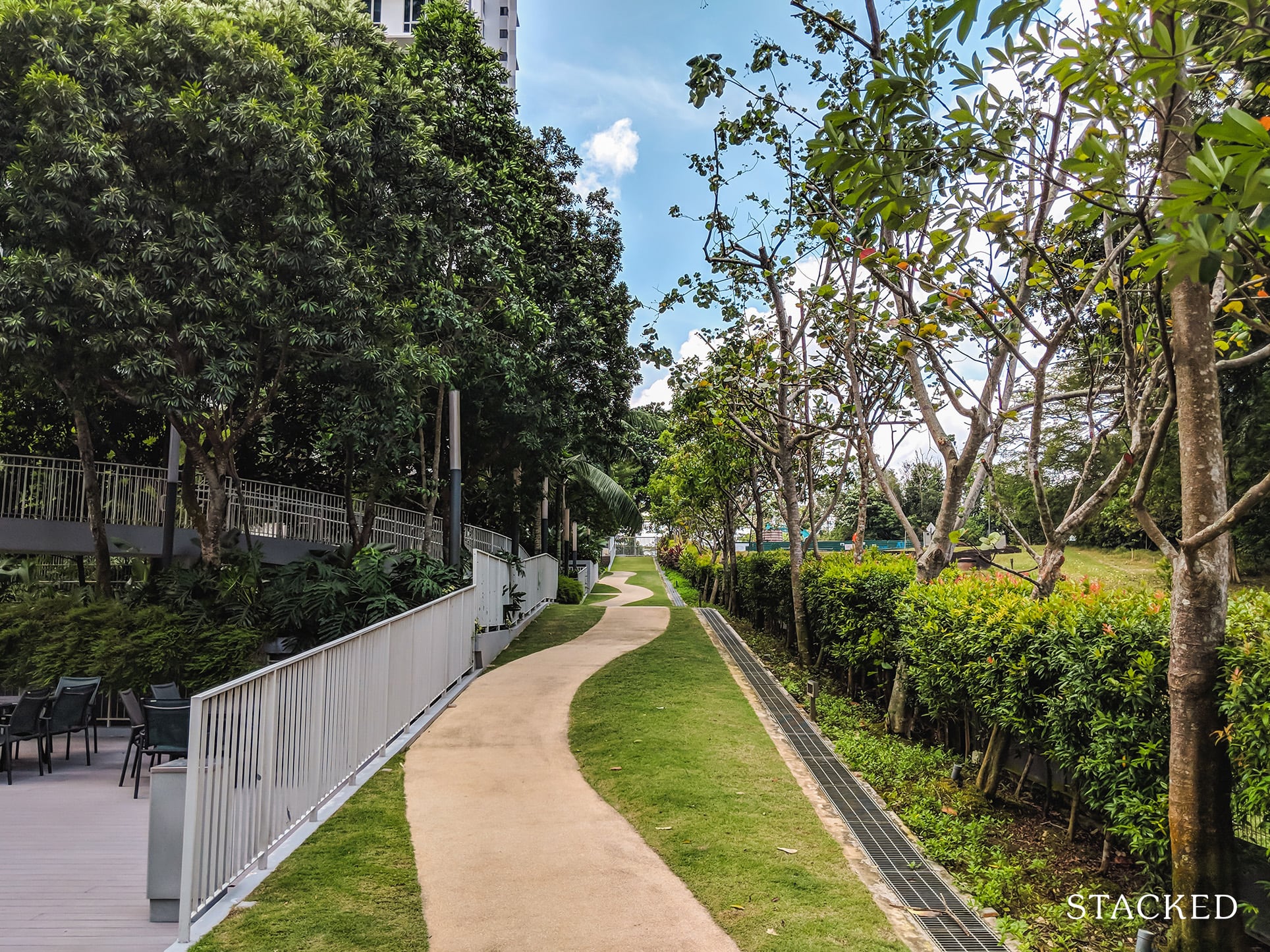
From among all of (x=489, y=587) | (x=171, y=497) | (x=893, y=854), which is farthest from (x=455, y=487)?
(x=893, y=854)

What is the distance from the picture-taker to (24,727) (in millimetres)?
7863

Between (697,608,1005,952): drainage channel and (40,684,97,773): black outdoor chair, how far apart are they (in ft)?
24.5

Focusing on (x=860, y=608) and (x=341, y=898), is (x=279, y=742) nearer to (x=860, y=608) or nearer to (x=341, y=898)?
(x=341, y=898)

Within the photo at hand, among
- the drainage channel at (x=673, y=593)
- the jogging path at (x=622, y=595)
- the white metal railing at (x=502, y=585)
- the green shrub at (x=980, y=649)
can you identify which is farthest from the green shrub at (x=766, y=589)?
the green shrub at (x=980, y=649)

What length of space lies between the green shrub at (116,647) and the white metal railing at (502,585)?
3.25 m

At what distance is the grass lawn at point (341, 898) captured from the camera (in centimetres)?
413

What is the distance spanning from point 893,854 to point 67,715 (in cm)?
812

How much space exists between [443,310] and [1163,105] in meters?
10.0

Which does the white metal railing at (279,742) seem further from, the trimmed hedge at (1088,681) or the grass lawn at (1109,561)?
the grass lawn at (1109,561)

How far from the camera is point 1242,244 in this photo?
360 centimetres

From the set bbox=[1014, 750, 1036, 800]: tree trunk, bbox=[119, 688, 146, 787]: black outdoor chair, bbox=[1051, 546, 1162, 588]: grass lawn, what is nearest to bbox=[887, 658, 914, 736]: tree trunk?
bbox=[1014, 750, 1036, 800]: tree trunk

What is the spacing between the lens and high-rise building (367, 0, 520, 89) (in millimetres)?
37812

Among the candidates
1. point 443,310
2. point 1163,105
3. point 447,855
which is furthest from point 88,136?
point 1163,105

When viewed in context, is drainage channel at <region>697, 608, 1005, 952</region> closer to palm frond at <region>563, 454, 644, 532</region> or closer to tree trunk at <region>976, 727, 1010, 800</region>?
tree trunk at <region>976, 727, 1010, 800</region>
